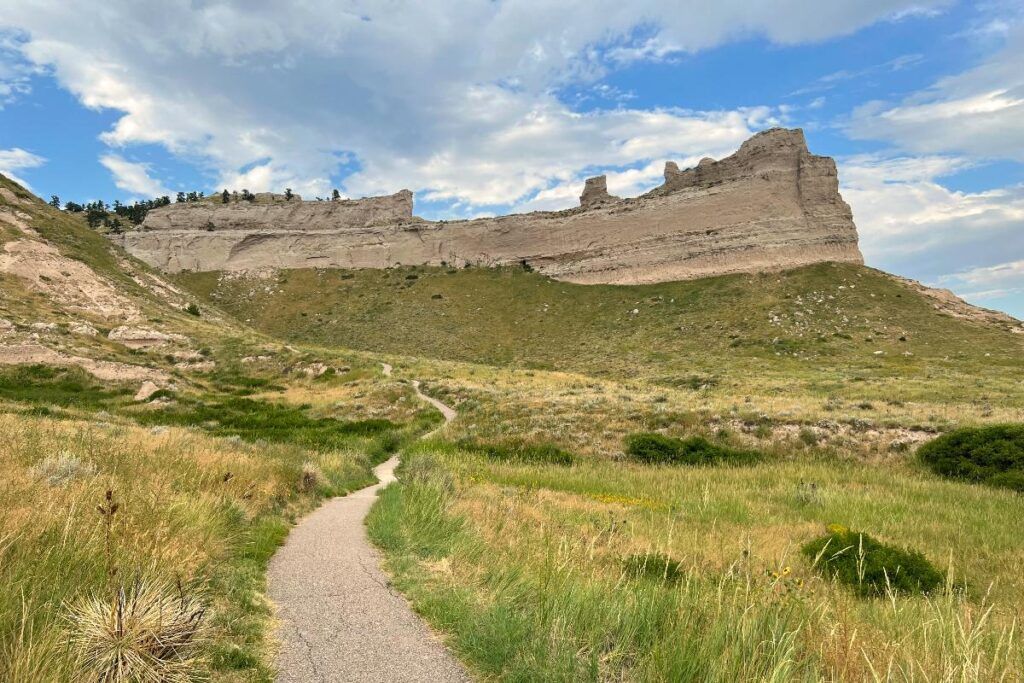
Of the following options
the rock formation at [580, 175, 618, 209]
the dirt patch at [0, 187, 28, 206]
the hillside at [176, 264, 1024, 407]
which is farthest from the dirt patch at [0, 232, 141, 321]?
the rock formation at [580, 175, 618, 209]

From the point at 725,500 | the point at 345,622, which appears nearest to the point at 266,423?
the point at 725,500

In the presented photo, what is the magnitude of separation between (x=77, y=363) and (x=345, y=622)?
41.7 m

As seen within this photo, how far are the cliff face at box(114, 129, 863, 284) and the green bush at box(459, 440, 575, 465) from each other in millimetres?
66411

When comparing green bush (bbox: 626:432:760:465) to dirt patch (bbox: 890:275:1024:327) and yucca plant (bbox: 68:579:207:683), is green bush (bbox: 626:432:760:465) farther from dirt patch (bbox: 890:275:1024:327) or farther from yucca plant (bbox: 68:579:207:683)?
dirt patch (bbox: 890:275:1024:327)

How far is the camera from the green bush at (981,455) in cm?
1706

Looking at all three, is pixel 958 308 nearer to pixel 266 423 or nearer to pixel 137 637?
pixel 266 423

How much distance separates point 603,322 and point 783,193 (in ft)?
113

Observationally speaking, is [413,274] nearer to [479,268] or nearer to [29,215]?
[479,268]

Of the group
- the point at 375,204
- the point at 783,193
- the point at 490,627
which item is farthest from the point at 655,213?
the point at 490,627

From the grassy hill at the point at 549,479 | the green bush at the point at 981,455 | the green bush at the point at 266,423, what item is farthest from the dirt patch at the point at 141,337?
the green bush at the point at 981,455

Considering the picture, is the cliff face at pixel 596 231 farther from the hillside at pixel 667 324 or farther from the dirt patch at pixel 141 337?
the dirt patch at pixel 141 337

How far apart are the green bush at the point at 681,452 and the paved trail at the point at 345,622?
47.3 ft

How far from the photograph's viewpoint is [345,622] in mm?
6168

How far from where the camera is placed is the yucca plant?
359cm
